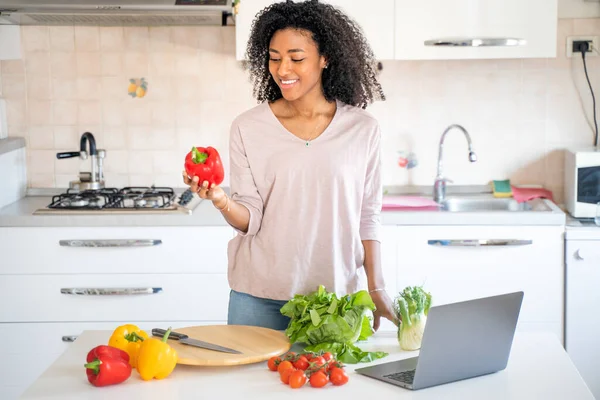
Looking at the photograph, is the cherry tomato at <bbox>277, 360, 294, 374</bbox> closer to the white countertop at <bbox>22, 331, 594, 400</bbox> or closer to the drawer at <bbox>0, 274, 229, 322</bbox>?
the white countertop at <bbox>22, 331, 594, 400</bbox>

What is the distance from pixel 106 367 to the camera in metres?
1.78

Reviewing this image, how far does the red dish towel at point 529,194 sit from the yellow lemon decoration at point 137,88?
1.65m

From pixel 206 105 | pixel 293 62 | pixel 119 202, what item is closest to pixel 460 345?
pixel 293 62

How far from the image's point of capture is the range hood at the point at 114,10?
3.29 metres

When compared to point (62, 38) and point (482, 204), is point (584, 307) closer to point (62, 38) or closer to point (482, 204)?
point (482, 204)

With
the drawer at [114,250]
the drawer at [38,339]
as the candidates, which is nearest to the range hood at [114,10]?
the drawer at [114,250]

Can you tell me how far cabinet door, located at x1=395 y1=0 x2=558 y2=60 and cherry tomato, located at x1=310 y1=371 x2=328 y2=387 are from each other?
6.42ft

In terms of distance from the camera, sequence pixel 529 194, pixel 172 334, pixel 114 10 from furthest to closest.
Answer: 1. pixel 529 194
2. pixel 114 10
3. pixel 172 334

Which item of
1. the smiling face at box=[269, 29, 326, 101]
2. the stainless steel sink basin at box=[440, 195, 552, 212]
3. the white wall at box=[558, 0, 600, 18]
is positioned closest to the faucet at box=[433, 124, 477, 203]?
the stainless steel sink basin at box=[440, 195, 552, 212]

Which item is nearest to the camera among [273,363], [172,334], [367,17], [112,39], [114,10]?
[273,363]

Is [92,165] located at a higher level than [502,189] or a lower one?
higher

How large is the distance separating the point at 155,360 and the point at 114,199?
5.95 feet

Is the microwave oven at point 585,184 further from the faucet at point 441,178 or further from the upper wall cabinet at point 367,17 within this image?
the upper wall cabinet at point 367,17

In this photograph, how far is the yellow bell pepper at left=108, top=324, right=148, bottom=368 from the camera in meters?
1.91
